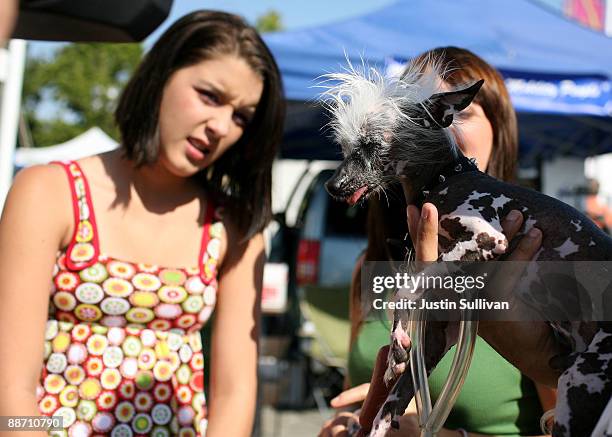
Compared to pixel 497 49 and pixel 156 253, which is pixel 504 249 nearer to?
pixel 156 253

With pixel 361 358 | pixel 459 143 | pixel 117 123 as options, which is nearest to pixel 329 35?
pixel 117 123

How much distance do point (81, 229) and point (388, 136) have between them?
84 cm

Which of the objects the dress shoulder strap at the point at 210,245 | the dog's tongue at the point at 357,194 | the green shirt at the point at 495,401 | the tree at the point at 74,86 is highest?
the tree at the point at 74,86

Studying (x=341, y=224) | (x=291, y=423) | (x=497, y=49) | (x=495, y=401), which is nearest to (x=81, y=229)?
(x=495, y=401)

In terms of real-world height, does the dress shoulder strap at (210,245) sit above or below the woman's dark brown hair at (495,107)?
below

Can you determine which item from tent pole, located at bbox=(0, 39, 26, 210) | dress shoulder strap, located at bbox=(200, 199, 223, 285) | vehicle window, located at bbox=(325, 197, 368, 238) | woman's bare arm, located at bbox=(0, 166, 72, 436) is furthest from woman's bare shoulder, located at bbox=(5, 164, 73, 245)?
vehicle window, located at bbox=(325, 197, 368, 238)

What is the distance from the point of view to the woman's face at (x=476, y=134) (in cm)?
120

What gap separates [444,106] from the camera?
3.27ft

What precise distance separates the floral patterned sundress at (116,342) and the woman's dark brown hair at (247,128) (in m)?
0.19

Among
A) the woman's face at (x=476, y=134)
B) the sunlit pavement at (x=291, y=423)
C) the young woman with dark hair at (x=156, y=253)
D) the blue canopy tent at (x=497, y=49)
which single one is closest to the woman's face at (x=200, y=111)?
the young woman with dark hair at (x=156, y=253)

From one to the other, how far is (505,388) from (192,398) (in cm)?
72

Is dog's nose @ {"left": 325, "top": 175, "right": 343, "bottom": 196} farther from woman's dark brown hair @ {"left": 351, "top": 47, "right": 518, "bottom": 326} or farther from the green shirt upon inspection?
the green shirt

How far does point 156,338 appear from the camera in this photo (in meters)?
1.62

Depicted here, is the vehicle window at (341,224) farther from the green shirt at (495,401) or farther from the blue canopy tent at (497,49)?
the green shirt at (495,401)
